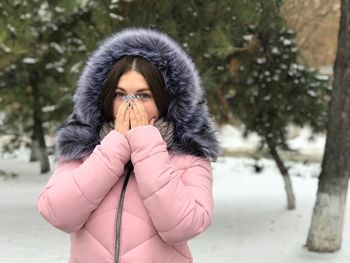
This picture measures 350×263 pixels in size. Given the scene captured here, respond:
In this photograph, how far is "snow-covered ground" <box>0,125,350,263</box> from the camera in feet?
21.2

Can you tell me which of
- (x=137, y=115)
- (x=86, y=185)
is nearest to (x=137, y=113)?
(x=137, y=115)

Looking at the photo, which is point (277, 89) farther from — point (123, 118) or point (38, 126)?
point (38, 126)

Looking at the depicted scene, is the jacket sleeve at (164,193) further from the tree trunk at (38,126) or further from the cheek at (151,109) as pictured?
the tree trunk at (38,126)

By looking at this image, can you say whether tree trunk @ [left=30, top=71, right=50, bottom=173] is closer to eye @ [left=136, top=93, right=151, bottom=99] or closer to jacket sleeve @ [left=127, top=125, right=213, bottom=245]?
eye @ [left=136, top=93, right=151, bottom=99]

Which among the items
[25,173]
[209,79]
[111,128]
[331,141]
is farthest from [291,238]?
[25,173]

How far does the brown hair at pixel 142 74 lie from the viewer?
1886 millimetres

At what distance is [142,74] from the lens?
1884mm

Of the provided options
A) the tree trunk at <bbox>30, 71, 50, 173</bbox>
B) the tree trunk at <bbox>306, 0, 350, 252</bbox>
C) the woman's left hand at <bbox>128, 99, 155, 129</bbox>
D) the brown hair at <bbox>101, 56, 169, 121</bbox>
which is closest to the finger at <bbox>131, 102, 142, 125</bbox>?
the woman's left hand at <bbox>128, 99, 155, 129</bbox>

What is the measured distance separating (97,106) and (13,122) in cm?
1407

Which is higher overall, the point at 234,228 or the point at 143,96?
the point at 143,96

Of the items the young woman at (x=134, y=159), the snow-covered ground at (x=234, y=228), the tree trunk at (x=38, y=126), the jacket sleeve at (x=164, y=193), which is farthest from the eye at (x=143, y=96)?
the tree trunk at (x=38, y=126)

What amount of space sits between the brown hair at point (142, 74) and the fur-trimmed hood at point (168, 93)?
0.06 ft

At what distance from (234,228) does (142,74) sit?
666 cm

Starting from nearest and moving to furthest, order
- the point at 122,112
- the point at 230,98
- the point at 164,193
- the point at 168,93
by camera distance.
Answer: the point at 164,193
the point at 122,112
the point at 168,93
the point at 230,98
